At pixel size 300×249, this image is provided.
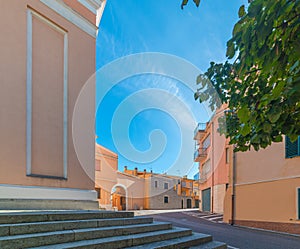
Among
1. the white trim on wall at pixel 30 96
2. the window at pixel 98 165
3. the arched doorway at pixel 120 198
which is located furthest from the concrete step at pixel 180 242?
the arched doorway at pixel 120 198

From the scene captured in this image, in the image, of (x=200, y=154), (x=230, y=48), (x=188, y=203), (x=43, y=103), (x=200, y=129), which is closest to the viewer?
(x=230, y=48)

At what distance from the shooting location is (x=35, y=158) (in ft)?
18.1

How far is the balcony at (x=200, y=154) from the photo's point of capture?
2320cm

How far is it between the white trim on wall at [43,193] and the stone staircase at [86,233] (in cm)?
144

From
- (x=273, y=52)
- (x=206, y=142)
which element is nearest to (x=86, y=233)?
(x=273, y=52)

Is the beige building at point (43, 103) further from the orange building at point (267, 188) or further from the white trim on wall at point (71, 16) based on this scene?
the orange building at point (267, 188)

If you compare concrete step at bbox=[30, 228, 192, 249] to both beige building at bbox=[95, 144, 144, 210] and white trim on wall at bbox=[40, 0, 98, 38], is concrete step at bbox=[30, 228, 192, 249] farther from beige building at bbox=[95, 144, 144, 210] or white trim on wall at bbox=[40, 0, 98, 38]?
beige building at bbox=[95, 144, 144, 210]

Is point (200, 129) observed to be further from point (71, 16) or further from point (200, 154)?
point (71, 16)

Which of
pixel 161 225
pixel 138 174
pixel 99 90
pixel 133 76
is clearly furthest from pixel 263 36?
pixel 138 174

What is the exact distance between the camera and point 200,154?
23.7 metres

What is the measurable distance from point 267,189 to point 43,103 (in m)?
8.87

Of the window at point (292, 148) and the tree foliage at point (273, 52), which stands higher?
the tree foliage at point (273, 52)

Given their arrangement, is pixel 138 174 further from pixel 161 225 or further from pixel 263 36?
pixel 263 36

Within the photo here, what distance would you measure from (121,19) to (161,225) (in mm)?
8657
